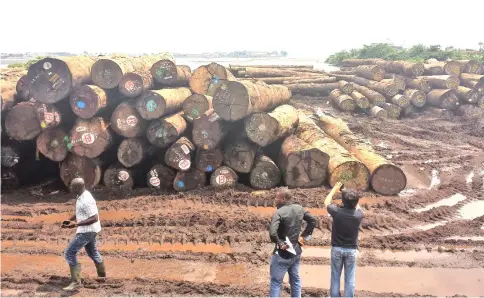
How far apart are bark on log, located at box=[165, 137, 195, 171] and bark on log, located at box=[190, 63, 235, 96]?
8.68 ft

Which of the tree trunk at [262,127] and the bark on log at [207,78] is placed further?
the bark on log at [207,78]

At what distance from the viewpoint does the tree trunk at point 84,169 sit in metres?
9.11

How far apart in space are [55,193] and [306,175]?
19.7 feet

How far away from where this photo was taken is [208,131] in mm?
8969

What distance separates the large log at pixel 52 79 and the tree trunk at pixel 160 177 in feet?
8.46

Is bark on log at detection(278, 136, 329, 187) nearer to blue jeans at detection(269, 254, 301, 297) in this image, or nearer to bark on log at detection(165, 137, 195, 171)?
bark on log at detection(165, 137, 195, 171)

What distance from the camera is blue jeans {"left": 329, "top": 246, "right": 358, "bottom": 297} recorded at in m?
4.68

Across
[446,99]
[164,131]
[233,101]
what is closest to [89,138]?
[164,131]

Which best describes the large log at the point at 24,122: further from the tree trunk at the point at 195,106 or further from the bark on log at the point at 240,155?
the bark on log at the point at 240,155

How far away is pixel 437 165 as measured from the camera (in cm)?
1155

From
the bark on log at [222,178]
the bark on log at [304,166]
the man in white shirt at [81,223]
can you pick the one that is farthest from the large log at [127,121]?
the man in white shirt at [81,223]

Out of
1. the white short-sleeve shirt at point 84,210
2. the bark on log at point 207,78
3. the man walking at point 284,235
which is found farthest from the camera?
the bark on log at point 207,78

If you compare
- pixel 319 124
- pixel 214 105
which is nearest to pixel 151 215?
pixel 214 105

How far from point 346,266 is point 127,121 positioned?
19.8 ft
